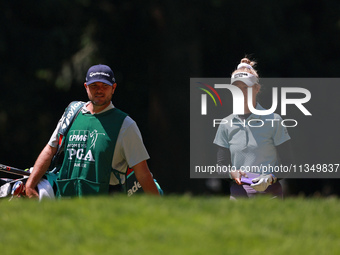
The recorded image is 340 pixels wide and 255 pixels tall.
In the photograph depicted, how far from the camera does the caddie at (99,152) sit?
7.46m

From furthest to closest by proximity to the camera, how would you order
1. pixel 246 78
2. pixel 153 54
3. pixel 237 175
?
1. pixel 153 54
2. pixel 246 78
3. pixel 237 175

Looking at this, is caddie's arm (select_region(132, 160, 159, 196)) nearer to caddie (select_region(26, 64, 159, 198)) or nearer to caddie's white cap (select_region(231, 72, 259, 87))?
caddie (select_region(26, 64, 159, 198))

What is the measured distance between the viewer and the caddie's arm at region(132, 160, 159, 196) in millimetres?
7486

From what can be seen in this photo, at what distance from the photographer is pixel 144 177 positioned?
7.51 m

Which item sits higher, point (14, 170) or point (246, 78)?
point (246, 78)

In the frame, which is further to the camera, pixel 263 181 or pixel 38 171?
pixel 38 171

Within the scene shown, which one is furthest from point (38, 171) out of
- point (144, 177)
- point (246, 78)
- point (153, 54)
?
point (153, 54)

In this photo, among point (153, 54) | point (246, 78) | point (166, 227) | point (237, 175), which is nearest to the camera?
point (166, 227)

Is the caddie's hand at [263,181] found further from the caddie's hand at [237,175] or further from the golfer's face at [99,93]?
the golfer's face at [99,93]

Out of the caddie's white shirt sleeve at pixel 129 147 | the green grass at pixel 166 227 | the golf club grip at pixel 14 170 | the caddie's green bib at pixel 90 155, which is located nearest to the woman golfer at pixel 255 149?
the caddie's white shirt sleeve at pixel 129 147

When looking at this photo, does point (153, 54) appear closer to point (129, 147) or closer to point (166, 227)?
A: point (129, 147)

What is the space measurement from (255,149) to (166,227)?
2358 mm

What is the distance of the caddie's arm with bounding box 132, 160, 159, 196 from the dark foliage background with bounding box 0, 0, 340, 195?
10.8 m
